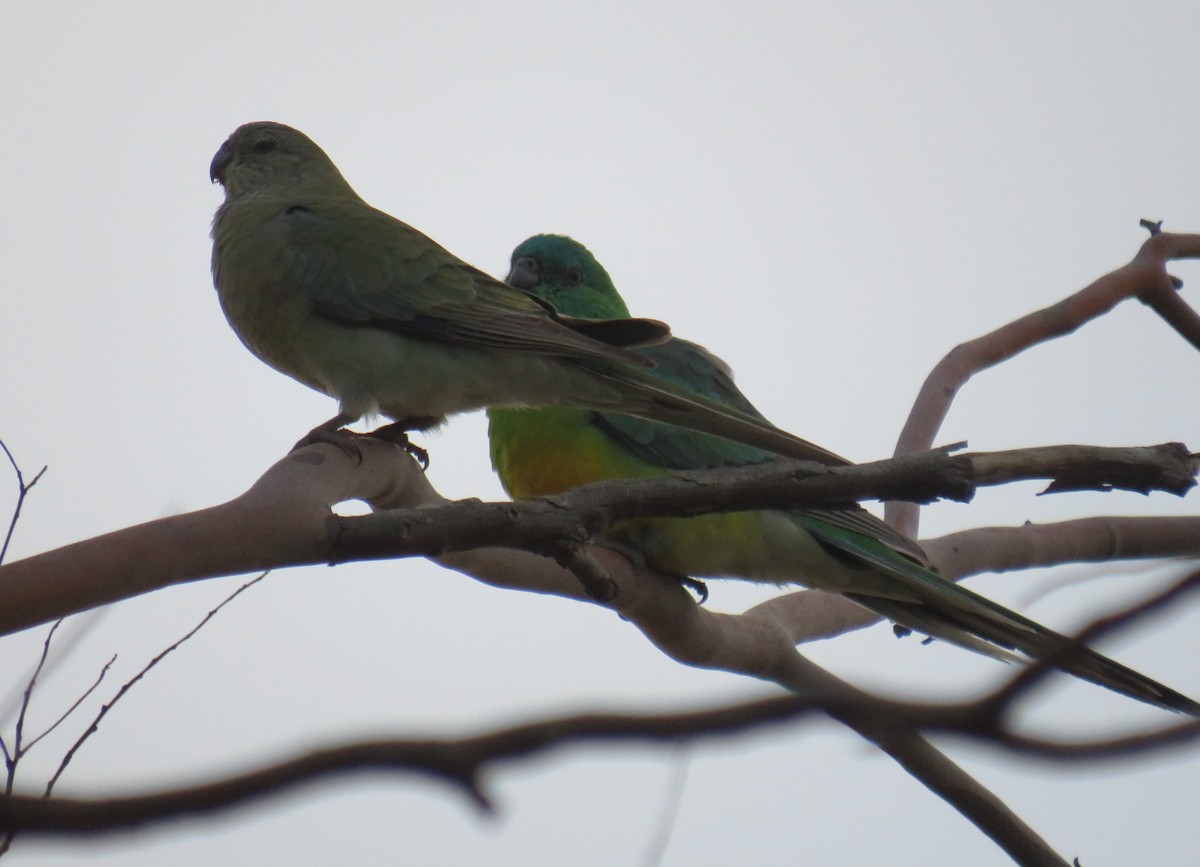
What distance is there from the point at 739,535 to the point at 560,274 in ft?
6.20

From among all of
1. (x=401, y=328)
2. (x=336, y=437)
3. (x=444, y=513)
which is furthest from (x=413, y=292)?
(x=444, y=513)

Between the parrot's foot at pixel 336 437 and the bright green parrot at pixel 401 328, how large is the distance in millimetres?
13

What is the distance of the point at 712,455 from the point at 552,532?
2.63 metres

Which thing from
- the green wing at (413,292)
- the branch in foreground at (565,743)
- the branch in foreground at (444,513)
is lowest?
the branch in foreground at (565,743)

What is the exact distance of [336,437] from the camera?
3.67 metres

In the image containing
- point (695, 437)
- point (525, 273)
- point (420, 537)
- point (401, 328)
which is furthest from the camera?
point (525, 273)

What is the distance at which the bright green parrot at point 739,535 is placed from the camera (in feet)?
13.5

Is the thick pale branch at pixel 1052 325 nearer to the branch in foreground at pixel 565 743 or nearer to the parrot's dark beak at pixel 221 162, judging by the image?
the parrot's dark beak at pixel 221 162

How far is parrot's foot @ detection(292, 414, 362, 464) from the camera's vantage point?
3432 millimetres

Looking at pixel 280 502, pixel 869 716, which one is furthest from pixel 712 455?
pixel 869 716

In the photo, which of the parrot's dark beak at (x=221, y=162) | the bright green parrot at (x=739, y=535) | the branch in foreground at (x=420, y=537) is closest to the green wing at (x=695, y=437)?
the bright green parrot at (x=739, y=535)

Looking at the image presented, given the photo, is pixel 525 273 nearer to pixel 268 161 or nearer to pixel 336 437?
pixel 268 161

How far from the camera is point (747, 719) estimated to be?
0.78 metres

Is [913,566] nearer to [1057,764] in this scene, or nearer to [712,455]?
[712,455]
